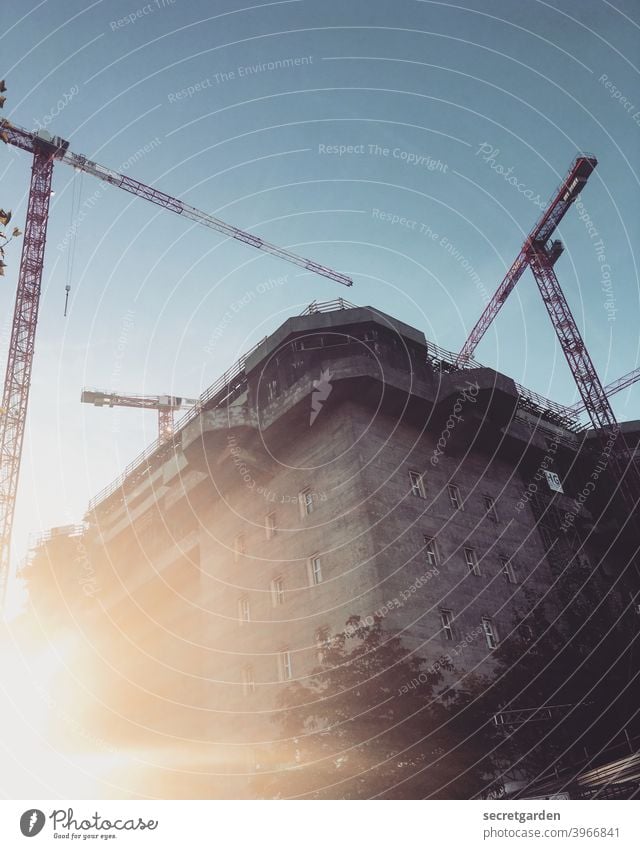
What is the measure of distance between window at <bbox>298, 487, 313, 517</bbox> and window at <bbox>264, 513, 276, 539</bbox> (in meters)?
2.56

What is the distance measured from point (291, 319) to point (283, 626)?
18505 mm

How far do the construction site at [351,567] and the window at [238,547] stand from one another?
13 cm

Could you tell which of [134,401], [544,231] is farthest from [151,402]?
[544,231]

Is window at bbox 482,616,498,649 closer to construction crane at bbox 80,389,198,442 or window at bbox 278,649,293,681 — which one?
window at bbox 278,649,293,681

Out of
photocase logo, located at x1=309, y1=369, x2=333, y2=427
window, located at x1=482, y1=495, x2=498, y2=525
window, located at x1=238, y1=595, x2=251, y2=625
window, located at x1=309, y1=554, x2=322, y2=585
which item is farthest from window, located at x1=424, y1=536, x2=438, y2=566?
window, located at x1=238, y1=595, x2=251, y2=625

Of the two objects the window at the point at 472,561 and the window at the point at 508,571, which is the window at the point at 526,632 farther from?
the window at the point at 472,561

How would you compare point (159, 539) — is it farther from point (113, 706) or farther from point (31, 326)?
point (31, 326)

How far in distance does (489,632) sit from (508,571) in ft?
17.8

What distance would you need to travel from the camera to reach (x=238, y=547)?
135 feet

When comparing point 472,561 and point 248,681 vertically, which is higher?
point 472,561

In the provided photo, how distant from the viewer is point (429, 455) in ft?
133

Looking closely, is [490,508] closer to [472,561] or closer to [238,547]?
[472,561]

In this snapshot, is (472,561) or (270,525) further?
(270,525)
